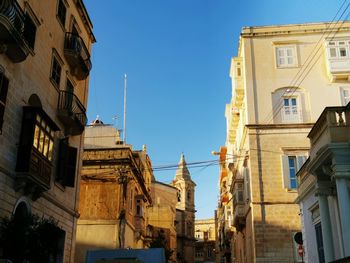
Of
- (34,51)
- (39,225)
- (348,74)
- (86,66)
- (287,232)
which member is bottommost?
(39,225)

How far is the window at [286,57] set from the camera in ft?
104

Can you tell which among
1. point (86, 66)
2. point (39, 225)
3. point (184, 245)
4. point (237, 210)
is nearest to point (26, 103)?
point (39, 225)

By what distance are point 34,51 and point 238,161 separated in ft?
74.2

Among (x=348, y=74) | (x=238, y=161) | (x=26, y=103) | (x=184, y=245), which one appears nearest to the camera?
(x=26, y=103)

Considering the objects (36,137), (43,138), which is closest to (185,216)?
(43,138)

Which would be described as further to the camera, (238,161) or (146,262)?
(238,161)

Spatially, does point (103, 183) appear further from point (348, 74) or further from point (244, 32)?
point (348, 74)

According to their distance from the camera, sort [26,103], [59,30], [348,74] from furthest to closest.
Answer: [348,74], [59,30], [26,103]

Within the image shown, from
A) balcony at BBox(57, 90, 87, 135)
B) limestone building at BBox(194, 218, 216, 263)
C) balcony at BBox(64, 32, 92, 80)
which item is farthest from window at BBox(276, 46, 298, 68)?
limestone building at BBox(194, 218, 216, 263)

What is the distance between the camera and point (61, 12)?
20000 mm

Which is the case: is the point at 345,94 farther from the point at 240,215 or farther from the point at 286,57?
the point at 240,215

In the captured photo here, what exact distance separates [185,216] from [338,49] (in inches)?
2525

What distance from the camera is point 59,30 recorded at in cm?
1955

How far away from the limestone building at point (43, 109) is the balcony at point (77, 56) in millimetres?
43
